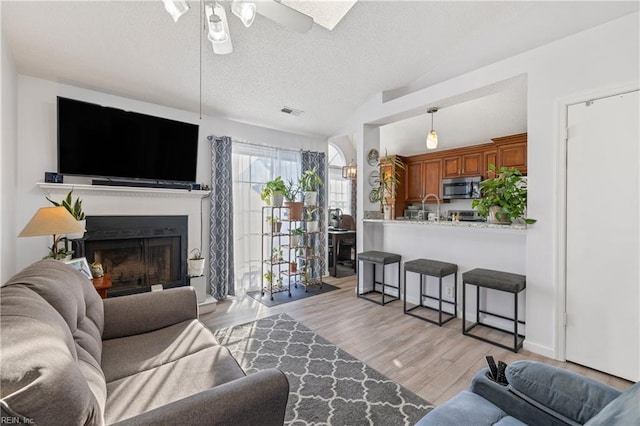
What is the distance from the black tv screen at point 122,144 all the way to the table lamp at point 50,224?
3.04 ft

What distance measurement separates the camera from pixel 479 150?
5.37 m

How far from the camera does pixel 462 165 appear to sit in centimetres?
562

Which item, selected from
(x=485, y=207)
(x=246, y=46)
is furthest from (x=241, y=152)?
(x=485, y=207)

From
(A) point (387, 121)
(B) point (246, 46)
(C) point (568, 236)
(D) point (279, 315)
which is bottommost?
(D) point (279, 315)

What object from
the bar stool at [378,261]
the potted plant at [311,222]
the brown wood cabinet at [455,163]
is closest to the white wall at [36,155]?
the potted plant at [311,222]

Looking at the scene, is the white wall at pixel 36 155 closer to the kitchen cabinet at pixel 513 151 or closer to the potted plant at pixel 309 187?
the potted plant at pixel 309 187

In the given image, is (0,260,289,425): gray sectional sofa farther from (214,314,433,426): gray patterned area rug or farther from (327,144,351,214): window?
(327,144,351,214): window

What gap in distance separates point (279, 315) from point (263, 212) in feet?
5.18

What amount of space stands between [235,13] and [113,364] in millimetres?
2027

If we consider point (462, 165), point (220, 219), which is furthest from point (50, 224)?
point (462, 165)

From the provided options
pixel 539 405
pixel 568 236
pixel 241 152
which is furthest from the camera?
pixel 241 152

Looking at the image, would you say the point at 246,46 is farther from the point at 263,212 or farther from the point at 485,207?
the point at 485,207

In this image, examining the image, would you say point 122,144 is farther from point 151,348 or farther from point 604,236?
point 604,236

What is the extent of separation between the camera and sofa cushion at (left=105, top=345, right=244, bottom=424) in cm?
117
